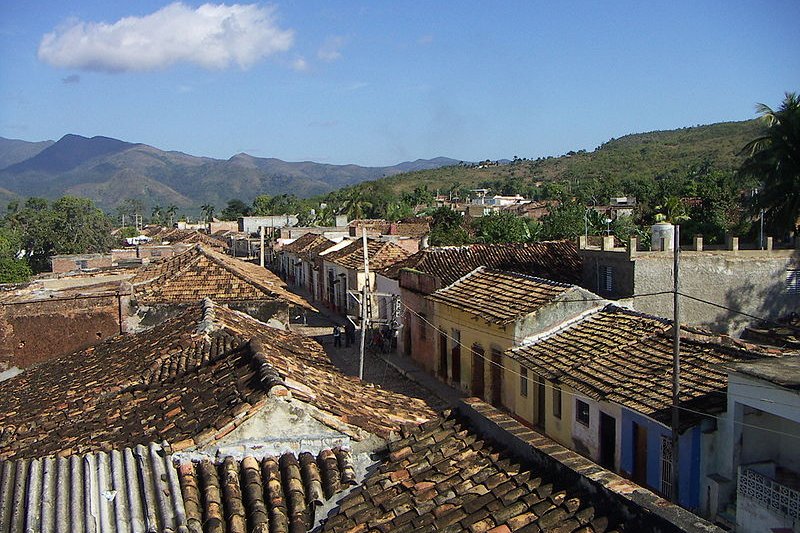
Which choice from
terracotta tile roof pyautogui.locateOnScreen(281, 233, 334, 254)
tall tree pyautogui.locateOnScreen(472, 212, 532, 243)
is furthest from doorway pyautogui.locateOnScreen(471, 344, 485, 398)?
terracotta tile roof pyautogui.locateOnScreen(281, 233, 334, 254)

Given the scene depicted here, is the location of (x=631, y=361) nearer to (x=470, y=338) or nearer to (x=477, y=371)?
(x=477, y=371)

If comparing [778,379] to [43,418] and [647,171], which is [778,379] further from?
[647,171]

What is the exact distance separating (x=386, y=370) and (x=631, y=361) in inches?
441

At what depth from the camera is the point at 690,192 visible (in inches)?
2205

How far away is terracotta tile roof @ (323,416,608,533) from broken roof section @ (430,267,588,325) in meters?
9.85

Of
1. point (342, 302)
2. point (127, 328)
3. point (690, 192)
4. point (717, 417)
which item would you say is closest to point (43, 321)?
point (127, 328)

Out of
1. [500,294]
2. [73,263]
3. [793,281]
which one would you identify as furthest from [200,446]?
[73,263]

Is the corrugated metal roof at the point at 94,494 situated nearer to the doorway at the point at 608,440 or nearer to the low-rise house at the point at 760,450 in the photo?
the low-rise house at the point at 760,450

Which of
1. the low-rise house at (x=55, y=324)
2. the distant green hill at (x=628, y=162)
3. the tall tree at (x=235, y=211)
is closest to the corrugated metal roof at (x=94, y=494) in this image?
the low-rise house at (x=55, y=324)

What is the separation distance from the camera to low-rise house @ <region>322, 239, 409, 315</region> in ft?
101

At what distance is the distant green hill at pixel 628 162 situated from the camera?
102m

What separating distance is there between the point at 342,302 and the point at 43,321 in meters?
20.1

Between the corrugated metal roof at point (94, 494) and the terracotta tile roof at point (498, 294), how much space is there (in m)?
11.2

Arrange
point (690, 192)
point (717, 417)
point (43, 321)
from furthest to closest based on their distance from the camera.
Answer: point (690, 192), point (43, 321), point (717, 417)
